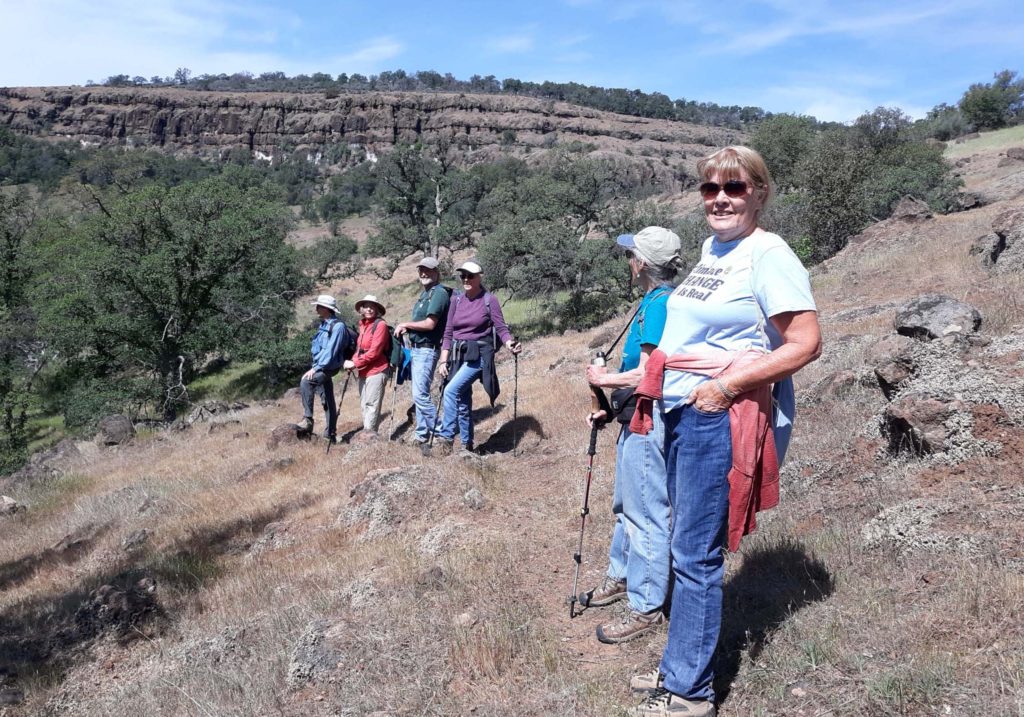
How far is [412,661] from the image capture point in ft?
11.5

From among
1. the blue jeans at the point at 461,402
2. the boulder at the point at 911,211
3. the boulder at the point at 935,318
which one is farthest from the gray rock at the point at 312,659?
the boulder at the point at 911,211

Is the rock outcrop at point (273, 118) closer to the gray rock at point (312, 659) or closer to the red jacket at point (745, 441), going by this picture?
the gray rock at point (312, 659)

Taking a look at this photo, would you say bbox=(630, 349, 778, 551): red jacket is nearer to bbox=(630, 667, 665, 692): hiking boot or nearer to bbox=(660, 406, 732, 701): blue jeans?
bbox=(660, 406, 732, 701): blue jeans

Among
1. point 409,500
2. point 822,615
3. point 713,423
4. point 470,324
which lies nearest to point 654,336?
point 713,423

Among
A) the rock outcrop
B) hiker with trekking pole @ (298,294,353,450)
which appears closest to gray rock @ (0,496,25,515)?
hiker with trekking pole @ (298,294,353,450)

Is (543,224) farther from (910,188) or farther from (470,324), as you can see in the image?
(470,324)

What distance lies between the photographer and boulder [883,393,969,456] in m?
4.26

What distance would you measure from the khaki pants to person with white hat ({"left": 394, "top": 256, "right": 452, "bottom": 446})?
2.51 ft

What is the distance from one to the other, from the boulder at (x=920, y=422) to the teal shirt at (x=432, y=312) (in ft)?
13.9

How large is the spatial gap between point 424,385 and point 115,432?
11.3 meters

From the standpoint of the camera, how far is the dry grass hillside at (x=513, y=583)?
9.38 feet

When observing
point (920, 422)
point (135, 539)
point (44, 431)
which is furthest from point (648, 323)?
point (44, 431)

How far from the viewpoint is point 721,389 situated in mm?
2406

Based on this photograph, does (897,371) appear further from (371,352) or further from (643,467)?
(371,352)
